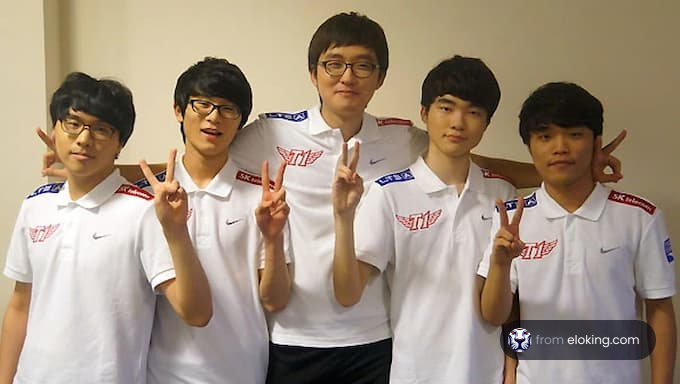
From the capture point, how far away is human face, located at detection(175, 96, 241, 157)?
1377 millimetres

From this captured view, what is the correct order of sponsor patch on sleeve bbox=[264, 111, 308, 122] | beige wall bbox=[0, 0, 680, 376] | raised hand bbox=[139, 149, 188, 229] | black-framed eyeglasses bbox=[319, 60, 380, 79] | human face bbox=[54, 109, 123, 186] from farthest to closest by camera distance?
1. beige wall bbox=[0, 0, 680, 376]
2. sponsor patch on sleeve bbox=[264, 111, 308, 122]
3. black-framed eyeglasses bbox=[319, 60, 380, 79]
4. human face bbox=[54, 109, 123, 186]
5. raised hand bbox=[139, 149, 188, 229]

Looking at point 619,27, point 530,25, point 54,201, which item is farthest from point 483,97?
point 54,201

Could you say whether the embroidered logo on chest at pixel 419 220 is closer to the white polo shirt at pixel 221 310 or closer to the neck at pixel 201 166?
the white polo shirt at pixel 221 310

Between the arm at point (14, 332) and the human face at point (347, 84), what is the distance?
0.85m

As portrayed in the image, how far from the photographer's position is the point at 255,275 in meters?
1.40

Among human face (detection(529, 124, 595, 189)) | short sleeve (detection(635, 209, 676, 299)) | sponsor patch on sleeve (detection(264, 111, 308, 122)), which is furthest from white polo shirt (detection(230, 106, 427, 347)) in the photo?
short sleeve (detection(635, 209, 676, 299))

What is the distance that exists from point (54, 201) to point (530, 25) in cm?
142

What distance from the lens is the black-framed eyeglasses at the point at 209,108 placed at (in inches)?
54.5

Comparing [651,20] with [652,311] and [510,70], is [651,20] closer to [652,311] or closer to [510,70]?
[510,70]

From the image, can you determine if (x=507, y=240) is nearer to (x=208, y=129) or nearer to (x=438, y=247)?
(x=438, y=247)

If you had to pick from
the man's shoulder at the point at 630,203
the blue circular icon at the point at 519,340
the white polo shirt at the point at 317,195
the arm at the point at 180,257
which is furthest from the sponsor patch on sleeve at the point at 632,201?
the arm at the point at 180,257

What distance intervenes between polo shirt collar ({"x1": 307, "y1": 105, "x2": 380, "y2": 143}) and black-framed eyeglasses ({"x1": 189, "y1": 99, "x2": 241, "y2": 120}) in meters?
0.21

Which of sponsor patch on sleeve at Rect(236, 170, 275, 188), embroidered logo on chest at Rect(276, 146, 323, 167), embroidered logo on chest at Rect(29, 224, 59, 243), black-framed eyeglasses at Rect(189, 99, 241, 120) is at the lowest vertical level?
embroidered logo on chest at Rect(29, 224, 59, 243)

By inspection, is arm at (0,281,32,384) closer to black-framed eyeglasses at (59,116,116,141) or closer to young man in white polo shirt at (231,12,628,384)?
black-framed eyeglasses at (59,116,116,141)
